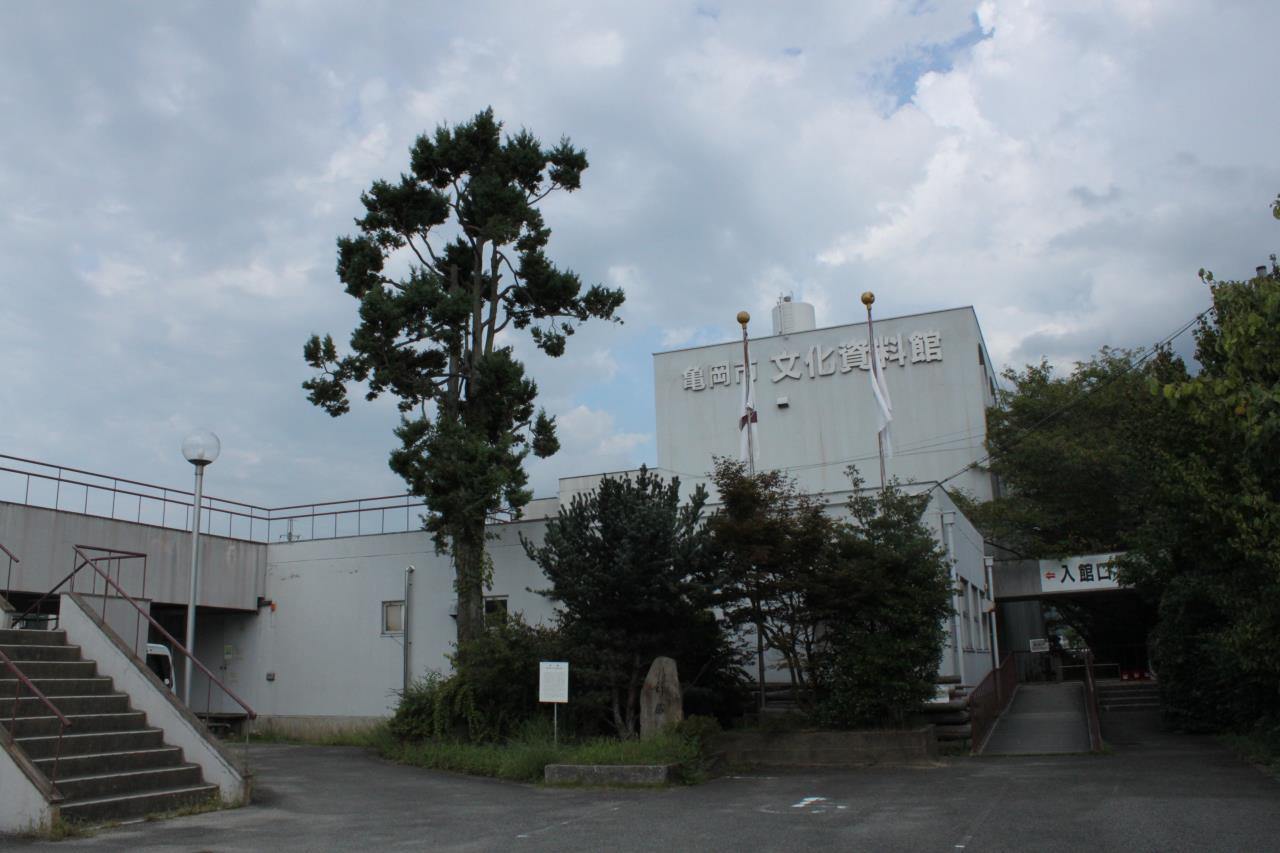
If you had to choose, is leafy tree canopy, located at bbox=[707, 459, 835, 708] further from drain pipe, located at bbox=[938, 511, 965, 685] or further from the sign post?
drain pipe, located at bbox=[938, 511, 965, 685]

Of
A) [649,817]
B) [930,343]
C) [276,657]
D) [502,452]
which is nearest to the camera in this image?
[649,817]

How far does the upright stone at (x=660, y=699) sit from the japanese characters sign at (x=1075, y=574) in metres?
21.6

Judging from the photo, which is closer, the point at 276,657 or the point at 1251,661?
the point at 1251,661

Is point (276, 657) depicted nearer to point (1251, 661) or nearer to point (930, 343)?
point (1251, 661)

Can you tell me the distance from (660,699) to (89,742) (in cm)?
773

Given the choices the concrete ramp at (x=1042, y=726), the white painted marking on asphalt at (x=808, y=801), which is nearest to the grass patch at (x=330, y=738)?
the white painted marking on asphalt at (x=808, y=801)

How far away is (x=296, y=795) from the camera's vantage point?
1283 centimetres

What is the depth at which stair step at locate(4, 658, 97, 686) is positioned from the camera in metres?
12.0

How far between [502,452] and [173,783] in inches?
386

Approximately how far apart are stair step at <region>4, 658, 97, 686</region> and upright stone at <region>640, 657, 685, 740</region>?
755 centimetres

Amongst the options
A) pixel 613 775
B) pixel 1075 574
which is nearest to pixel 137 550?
pixel 613 775

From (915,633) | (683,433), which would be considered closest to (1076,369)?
(683,433)

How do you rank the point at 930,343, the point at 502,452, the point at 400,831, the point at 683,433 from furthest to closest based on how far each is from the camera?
the point at 683,433
the point at 930,343
the point at 502,452
the point at 400,831

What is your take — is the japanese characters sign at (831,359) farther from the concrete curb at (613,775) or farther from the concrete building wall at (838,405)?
the concrete curb at (613,775)
